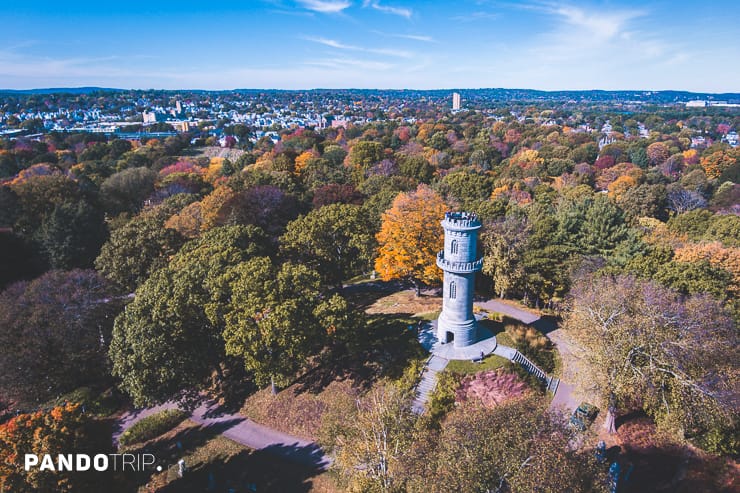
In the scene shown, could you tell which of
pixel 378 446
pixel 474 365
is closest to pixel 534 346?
pixel 474 365

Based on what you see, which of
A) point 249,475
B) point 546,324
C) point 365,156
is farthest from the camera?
point 365,156

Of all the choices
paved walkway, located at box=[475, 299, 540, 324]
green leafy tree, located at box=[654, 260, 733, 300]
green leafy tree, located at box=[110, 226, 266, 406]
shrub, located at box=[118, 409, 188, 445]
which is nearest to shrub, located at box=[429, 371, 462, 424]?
paved walkway, located at box=[475, 299, 540, 324]

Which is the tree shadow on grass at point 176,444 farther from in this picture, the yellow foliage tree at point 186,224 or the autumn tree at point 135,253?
the yellow foliage tree at point 186,224

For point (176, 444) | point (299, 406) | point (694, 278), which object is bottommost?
point (176, 444)

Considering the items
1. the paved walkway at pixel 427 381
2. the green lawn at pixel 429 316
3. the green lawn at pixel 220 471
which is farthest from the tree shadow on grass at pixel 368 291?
the green lawn at pixel 220 471

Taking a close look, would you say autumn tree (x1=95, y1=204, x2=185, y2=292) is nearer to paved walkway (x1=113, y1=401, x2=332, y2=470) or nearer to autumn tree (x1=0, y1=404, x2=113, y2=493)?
paved walkway (x1=113, y1=401, x2=332, y2=470)

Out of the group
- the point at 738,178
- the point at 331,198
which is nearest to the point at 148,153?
the point at 331,198

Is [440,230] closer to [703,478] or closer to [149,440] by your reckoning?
[703,478]

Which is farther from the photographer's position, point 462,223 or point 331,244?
point 331,244

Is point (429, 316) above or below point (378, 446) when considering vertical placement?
below

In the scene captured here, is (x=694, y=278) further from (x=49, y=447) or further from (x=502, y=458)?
(x=49, y=447)
